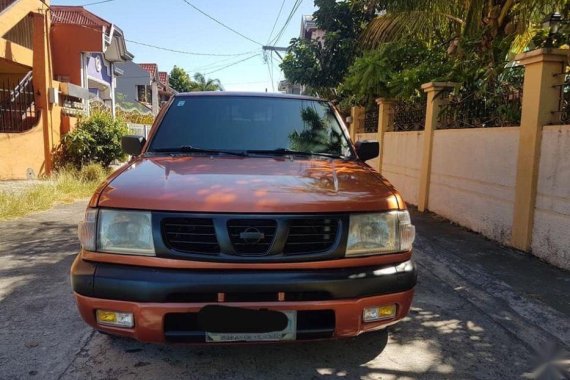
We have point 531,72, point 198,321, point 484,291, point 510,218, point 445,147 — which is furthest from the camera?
point 445,147

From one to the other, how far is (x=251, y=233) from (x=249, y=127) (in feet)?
4.99

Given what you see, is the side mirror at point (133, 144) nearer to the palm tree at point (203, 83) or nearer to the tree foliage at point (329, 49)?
the tree foliage at point (329, 49)

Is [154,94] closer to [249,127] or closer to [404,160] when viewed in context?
[404,160]

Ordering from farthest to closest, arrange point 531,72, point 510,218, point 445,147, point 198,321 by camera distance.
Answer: point 445,147, point 510,218, point 531,72, point 198,321

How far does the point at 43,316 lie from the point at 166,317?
1.71 m

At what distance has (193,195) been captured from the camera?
2441mm

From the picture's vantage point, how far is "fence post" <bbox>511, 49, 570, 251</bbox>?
4.97 meters

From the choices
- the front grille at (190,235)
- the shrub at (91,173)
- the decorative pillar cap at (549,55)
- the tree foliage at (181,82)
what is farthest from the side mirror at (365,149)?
the tree foliage at (181,82)

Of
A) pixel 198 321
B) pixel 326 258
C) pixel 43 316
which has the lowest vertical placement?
pixel 43 316

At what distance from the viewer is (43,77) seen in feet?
36.5

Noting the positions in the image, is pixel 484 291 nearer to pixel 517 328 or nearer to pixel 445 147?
pixel 517 328

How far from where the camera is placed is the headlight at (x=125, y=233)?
7.97ft

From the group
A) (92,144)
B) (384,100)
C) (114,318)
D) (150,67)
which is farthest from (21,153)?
(150,67)

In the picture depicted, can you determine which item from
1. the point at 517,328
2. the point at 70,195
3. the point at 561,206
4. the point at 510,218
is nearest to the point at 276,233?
the point at 517,328
